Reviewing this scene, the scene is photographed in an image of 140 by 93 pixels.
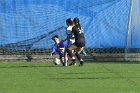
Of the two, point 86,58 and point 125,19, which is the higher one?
point 125,19

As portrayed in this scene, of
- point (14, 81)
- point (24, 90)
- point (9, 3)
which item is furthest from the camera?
point (9, 3)

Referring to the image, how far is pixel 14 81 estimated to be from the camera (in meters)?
13.9

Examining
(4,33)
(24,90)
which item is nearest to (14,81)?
(24,90)

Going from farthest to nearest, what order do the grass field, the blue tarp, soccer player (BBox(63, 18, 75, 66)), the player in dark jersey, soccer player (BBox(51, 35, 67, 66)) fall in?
1. the blue tarp
2. soccer player (BBox(51, 35, 67, 66))
3. soccer player (BBox(63, 18, 75, 66))
4. the player in dark jersey
5. the grass field

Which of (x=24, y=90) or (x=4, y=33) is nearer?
(x=24, y=90)

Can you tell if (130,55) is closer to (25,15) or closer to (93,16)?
(93,16)

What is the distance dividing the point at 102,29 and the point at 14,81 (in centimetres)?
1065

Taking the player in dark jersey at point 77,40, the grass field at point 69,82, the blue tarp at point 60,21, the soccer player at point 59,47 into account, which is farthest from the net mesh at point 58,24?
the grass field at point 69,82

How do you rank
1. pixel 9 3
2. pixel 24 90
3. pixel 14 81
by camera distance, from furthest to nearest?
pixel 9 3
pixel 14 81
pixel 24 90

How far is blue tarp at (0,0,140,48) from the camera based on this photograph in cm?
2370

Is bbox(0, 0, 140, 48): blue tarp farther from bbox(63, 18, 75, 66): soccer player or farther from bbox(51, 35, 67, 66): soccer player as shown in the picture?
bbox(63, 18, 75, 66): soccer player

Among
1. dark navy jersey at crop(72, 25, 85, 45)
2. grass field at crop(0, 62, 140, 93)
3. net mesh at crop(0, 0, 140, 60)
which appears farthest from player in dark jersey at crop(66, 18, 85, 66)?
net mesh at crop(0, 0, 140, 60)

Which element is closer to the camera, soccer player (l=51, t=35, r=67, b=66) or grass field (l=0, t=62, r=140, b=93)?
grass field (l=0, t=62, r=140, b=93)

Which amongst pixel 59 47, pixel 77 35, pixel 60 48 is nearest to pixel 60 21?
pixel 59 47
